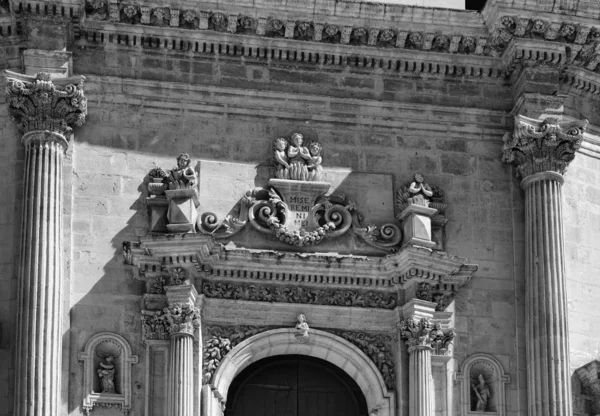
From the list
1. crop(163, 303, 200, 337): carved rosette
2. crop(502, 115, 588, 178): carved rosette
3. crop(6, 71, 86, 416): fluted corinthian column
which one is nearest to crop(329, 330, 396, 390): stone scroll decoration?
crop(163, 303, 200, 337): carved rosette

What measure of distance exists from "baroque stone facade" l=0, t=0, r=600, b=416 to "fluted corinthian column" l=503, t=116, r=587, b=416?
3cm

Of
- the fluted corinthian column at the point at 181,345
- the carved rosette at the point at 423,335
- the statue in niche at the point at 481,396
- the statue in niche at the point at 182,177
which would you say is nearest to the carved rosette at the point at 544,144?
the carved rosette at the point at 423,335

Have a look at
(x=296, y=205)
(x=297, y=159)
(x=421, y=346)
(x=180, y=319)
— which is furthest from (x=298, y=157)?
(x=421, y=346)

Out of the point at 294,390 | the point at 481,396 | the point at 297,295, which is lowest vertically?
the point at 481,396

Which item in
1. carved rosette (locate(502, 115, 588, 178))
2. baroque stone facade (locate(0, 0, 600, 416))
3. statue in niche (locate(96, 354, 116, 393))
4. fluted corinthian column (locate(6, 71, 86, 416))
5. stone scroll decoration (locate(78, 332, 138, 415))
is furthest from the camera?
carved rosette (locate(502, 115, 588, 178))

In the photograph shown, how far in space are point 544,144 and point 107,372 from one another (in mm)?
6564

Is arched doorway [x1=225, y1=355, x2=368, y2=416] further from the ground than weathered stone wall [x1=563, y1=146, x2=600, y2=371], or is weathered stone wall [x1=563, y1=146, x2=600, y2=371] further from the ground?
weathered stone wall [x1=563, y1=146, x2=600, y2=371]

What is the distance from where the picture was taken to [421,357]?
90.9 feet

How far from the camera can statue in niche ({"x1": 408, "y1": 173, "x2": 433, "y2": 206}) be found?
93.8ft

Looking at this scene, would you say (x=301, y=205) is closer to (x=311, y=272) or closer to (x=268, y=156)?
(x=268, y=156)

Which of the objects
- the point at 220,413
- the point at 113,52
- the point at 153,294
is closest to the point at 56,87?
the point at 113,52

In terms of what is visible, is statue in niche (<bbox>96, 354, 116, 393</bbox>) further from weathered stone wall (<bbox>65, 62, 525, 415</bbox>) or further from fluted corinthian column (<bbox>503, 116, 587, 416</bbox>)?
fluted corinthian column (<bbox>503, 116, 587, 416</bbox>)

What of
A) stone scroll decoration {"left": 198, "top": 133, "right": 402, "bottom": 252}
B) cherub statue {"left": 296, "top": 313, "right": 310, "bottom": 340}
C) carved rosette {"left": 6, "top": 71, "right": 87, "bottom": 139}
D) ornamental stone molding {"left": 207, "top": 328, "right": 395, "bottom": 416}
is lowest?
ornamental stone molding {"left": 207, "top": 328, "right": 395, "bottom": 416}

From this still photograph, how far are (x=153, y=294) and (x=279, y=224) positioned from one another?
1.94 meters
